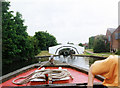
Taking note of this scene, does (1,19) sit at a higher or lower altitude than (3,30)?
higher

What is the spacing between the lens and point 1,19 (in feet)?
29.1

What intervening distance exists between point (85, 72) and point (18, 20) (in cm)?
1520

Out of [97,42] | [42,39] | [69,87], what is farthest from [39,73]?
[42,39]

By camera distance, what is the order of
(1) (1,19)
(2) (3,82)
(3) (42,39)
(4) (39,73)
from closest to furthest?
(4) (39,73)
(2) (3,82)
(1) (1,19)
(3) (42,39)

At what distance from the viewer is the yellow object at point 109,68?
0.86 metres

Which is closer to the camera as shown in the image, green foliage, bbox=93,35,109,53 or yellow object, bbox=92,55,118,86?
yellow object, bbox=92,55,118,86

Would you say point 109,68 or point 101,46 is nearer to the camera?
point 109,68

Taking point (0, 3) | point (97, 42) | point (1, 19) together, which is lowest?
point (97, 42)

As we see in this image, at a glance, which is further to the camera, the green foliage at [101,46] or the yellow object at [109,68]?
the green foliage at [101,46]

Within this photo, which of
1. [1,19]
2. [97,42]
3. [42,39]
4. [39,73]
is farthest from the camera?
[42,39]

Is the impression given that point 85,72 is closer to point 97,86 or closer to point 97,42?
point 97,86

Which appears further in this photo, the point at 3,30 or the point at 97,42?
the point at 97,42

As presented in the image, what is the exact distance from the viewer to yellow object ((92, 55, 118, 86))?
2.82 feet

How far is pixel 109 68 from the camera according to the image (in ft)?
2.88
